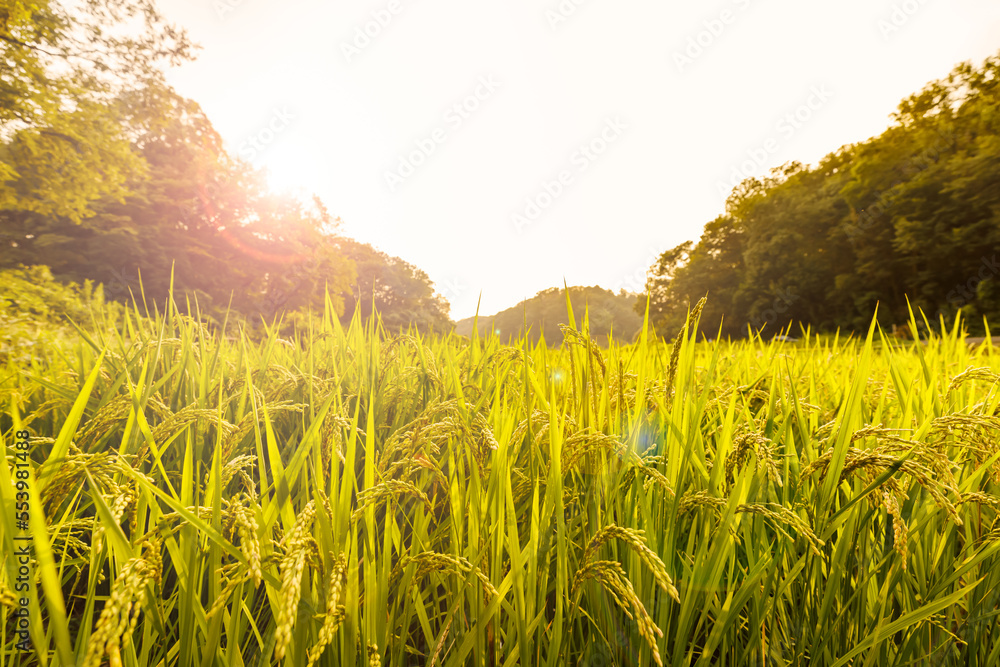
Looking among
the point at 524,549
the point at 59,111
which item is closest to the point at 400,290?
the point at 59,111

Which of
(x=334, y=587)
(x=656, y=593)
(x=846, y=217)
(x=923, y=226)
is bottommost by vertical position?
(x=656, y=593)

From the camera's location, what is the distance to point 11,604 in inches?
23.1

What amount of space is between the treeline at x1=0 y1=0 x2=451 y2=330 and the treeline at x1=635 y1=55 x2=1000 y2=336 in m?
17.4

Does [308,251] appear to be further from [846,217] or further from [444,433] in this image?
[846,217]

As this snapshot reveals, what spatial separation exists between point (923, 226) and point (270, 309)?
104ft

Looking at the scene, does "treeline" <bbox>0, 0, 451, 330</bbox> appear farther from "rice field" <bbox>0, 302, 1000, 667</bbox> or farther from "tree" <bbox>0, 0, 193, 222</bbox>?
"rice field" <bbox>0, 302, 1000, 667</bbox>

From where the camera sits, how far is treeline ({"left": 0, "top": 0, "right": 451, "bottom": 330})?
8.66 m

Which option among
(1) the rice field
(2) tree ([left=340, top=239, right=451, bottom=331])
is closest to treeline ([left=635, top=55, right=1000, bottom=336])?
(1) the rice field

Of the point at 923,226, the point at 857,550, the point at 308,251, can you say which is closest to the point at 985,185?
the point at 923,226

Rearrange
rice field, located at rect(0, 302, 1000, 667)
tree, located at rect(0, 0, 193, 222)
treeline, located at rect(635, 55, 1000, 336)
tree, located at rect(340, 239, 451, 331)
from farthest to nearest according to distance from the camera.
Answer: tree, located at rect(340, 239, 451, 331) < treeline, located at rect(635, 55, 1000, 336) < tree, located at rect(0, 0, 193, 222) < rice field, located at rect(0, 302, 1000, 667)

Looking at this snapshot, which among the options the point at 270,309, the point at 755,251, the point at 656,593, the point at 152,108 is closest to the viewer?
the point at 656,593

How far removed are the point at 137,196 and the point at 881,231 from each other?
3527cm

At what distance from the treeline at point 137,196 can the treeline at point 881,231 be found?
57.2 feet

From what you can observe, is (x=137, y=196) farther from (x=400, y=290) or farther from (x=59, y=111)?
(x=400, y=290)
